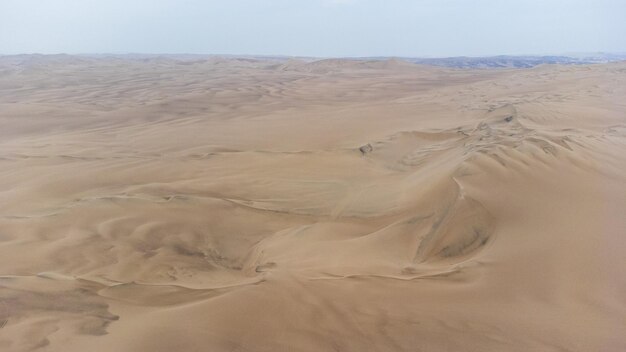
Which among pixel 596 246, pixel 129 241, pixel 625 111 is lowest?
pixel 129 241

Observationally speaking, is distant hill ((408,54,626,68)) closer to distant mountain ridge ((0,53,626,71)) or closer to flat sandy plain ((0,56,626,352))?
distant mountain ridge ((0,53,626,71))

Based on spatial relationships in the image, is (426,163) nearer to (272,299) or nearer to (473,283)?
(473,283)

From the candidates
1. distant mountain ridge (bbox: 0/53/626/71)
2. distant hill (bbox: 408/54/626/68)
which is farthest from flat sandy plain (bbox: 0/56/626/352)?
distant hill (bbox: 408/54/626/68)

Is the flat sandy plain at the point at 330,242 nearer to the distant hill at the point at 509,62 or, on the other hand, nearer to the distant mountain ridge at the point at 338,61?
the distant mountain ridge at the point at 338,61

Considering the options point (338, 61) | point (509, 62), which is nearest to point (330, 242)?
point (338, 61)

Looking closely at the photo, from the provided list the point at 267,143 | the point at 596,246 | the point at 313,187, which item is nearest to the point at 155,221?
the point at 313,187

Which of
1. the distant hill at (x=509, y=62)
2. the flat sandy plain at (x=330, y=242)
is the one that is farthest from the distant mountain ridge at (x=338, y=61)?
the flat sandy plain at (x=330, y=242)

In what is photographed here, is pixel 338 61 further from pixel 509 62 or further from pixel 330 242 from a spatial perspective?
pixel 330 242

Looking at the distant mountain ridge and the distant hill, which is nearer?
the distant mountain ridge
